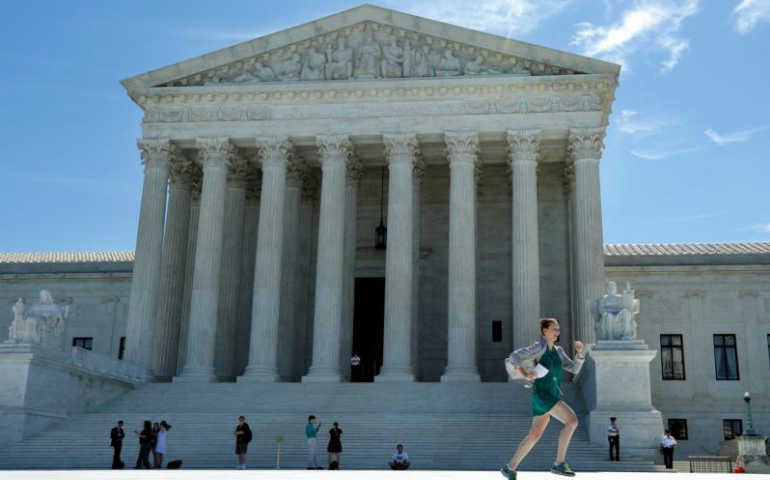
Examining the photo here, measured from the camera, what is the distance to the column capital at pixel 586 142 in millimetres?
40594

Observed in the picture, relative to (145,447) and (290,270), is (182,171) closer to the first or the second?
(290,270)

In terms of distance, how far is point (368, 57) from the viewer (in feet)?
141

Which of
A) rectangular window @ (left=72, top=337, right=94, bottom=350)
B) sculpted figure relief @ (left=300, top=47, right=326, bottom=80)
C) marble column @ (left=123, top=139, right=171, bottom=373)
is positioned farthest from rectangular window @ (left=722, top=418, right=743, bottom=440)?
rectangular window @ (left=72, top=337, right=94, bottom=350)

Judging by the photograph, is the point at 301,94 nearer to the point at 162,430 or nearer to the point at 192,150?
the point at 192,150

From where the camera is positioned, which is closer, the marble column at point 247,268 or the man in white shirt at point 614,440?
the man in white shirt at point 614,440

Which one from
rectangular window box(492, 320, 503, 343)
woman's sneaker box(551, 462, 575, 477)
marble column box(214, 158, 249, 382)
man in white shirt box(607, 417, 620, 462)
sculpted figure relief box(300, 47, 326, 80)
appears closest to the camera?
woman's sneaker box(551, 462, 575, 477)

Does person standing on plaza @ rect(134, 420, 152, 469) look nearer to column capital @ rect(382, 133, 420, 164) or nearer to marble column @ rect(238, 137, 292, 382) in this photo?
marble column @ rect(238, 137, 292, 382)

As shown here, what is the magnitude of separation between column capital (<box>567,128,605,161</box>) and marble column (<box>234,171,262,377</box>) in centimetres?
1712

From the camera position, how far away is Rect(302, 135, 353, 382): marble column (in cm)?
3994

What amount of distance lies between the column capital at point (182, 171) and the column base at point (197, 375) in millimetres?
10923

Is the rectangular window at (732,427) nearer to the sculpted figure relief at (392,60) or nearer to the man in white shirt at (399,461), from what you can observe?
the sculpted figure relief at (392,60)

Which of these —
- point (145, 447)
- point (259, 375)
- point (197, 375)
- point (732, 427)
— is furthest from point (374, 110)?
point (732, 427)

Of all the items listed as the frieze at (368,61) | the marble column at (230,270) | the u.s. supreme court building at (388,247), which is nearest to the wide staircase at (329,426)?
the u.s. supreme court building at (388,247)

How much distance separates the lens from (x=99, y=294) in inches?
2144
